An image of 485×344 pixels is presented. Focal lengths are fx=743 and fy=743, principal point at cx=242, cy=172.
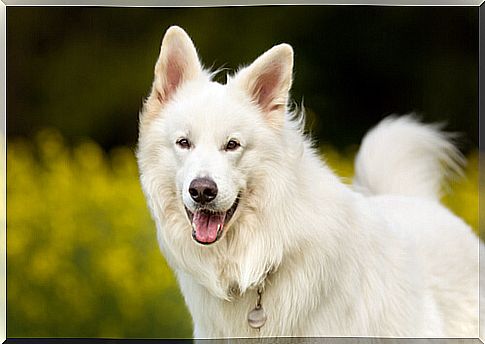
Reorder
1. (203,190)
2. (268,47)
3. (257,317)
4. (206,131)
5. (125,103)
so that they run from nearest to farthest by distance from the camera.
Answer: (203,190)
(206,131)
(257,317)
(268,47)
(125,103)

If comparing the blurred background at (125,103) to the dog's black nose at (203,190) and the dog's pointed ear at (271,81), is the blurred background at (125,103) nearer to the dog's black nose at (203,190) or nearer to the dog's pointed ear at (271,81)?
the dog's pointed ear at (271,81)

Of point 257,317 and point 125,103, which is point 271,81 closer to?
point 257,317

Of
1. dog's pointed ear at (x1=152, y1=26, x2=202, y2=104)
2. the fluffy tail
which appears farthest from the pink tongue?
the fluffy tail

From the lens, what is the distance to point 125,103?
3.96 m

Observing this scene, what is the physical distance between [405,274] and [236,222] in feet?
2.35

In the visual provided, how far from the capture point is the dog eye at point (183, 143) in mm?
2584

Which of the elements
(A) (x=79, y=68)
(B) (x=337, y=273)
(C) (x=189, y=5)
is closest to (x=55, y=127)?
(A) (x=79, y=68)

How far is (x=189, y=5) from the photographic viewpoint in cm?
342

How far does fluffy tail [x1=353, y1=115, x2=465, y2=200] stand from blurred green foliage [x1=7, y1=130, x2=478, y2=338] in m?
0.20

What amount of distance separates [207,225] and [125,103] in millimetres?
1580

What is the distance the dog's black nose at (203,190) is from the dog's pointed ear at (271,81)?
0.38 metres

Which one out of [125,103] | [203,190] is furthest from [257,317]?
[125,103]

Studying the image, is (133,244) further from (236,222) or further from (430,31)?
(430,31)

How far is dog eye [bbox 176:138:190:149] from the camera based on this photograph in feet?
8.48
